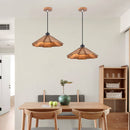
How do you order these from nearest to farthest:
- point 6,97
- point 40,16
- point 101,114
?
point 101,114, point 40,16, point 6,97

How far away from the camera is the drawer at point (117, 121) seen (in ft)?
15.4

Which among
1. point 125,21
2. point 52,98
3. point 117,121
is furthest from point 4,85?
point 125,21

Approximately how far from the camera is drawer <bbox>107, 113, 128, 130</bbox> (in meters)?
4.70

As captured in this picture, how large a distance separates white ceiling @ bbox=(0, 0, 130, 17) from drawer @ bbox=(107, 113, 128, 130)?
2.31m

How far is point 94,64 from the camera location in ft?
17.4

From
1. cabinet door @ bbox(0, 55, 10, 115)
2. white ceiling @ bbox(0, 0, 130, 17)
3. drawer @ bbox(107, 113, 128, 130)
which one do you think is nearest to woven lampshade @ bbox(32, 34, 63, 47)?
white ceiling @ bbox(0, 0, 130, 17)

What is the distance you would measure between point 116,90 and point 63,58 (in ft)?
4.94

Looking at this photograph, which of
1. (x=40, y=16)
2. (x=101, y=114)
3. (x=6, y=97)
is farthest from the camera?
(x=6, y=97)

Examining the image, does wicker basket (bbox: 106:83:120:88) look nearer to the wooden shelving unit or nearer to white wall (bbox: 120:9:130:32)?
the wooden shelving unit

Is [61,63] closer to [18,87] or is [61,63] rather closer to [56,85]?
[56,85]

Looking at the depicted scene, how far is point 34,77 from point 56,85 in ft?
1.89

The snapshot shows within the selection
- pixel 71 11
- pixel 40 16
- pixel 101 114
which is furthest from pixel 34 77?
pixel 101 114

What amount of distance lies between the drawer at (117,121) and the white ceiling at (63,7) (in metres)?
2.31

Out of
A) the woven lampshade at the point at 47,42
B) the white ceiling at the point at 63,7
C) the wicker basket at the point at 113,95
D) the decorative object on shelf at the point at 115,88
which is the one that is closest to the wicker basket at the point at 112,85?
the decorative object on shelf at the point at 115,88
